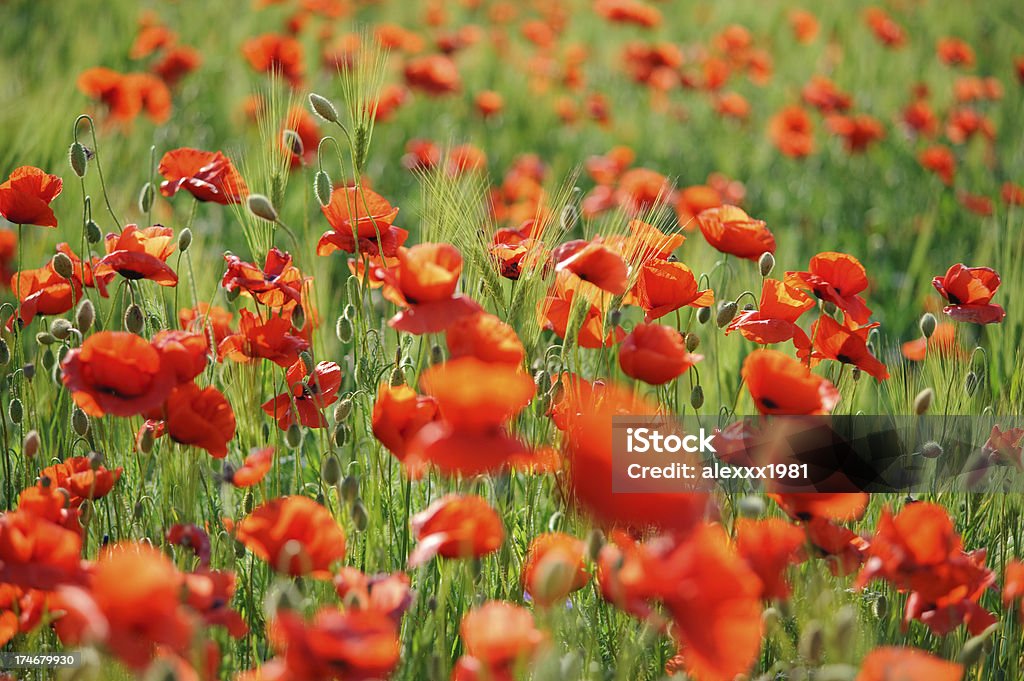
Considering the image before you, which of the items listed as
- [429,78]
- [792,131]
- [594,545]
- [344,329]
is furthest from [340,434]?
[792,131]

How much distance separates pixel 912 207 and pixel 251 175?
2513mm

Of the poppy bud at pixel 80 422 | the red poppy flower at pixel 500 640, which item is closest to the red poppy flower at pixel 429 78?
the poppy bud at pixel 80 422

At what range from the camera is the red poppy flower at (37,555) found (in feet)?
2.72

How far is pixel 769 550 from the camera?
871 mm

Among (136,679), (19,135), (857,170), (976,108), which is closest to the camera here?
(136,679)

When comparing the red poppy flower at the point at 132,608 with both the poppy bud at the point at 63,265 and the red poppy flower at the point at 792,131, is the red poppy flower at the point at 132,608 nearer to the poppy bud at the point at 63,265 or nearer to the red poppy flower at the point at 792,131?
the poppy bud at the point at 63,265

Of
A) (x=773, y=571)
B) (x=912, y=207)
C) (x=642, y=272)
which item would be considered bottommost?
(x=912, y=207)

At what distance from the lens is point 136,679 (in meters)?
0.97

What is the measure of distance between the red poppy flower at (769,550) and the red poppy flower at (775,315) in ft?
1.15

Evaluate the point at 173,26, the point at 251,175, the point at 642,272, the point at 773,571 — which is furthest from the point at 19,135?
the point at 173,26

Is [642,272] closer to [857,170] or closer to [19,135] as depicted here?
[19,135]

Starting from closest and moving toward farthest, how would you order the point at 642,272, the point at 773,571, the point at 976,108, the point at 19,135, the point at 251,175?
the point at 773,571
the point at 642,272
the point at 251,175
the point at 19,135
the point at 976,108

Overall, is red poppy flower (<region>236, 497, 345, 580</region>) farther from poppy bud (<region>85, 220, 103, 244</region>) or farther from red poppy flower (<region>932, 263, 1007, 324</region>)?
red poppy flower (<region>932, 263, 1007, 324</region>)

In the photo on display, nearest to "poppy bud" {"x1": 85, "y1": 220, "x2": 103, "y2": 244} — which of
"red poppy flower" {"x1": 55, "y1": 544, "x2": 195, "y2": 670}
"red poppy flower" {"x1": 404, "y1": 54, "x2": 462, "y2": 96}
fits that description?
"red poppy flower" {"x1": 55, "y1": 544, "x2": 195, "y2": 670}
